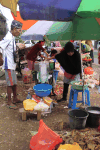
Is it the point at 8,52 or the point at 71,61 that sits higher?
the point at 8,52

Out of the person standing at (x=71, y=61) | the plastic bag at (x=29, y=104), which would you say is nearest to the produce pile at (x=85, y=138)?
the plastic bag at (x=29, y=104)

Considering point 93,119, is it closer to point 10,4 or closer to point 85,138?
point 85,138

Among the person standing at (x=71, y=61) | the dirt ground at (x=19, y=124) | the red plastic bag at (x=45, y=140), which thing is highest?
the person standing at (x=71, y=61)

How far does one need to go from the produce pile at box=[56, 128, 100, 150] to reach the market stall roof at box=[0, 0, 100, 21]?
2171 millimetres

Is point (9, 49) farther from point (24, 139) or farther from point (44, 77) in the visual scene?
point (24, 139)

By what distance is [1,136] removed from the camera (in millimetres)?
3434

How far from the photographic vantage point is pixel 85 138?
3018mm

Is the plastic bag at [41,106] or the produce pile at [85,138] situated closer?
the produce pile at [85,138]

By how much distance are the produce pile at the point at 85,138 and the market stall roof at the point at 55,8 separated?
217 cm

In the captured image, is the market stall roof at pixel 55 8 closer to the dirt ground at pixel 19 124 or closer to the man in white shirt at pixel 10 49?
the man in white shirt at pixel 10 49

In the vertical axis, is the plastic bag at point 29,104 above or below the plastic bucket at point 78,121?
above

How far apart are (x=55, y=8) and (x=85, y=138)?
238cm

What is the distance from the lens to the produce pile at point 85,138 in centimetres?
281

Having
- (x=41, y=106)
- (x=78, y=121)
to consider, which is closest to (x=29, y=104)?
(x=41, y=106)
